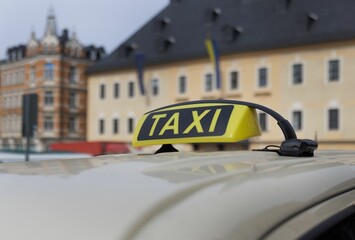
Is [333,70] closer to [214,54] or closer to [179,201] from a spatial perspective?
[214,54]

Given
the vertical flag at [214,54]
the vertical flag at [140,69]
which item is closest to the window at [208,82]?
the vertical flag at [214,54]

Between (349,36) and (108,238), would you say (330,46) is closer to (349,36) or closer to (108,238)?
(349,36)

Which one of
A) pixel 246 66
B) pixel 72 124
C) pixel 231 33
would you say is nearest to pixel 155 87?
pixel 231 33

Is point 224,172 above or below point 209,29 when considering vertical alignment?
below

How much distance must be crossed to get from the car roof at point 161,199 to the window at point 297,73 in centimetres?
3629

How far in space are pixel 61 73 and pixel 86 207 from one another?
6227 cm

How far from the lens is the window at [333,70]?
35531 millimetres

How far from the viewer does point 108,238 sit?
106 cm

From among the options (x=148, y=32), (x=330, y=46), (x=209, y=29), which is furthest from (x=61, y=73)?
(x=330, y=46)

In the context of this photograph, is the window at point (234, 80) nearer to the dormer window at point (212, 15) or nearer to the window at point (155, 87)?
the dormer window at point (212, 15)

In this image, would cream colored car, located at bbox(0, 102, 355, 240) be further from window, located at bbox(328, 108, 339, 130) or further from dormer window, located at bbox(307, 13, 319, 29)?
dormer window, located at bbox(307, 13, 319, 29)

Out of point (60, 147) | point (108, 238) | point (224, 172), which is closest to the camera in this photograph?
point (108, 238)

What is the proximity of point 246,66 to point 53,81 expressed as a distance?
28.9 m

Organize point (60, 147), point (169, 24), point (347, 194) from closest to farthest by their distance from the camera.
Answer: point (347, 194) → point (60, 147) → point (169, 24)
